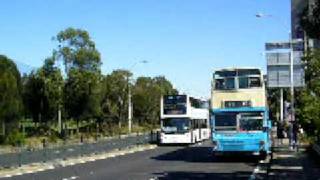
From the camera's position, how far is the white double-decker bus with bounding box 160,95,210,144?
176ft

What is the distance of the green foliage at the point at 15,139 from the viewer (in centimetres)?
5731

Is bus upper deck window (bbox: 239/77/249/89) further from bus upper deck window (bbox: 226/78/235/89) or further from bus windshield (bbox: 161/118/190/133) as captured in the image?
bus windshield (bbox: 161/118/190/133)

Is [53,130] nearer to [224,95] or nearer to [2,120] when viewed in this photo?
[2,120]

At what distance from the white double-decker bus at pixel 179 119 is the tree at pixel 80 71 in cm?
1578

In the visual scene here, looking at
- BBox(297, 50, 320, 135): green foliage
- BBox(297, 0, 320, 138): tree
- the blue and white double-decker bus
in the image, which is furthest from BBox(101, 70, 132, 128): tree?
BBox(297, 50, 320, 135): green foliage

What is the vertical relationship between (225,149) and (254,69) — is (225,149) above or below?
below

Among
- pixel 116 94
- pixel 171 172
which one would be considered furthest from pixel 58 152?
pixel 116 94

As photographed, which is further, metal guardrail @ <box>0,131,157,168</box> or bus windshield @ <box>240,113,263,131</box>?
bus windshield @ <box>240,113,263,131</box>

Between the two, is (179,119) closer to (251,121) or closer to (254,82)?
(254,82)

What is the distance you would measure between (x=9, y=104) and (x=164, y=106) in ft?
43.8

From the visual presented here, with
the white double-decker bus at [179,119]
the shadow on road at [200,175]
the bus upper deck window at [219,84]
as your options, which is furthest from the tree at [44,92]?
the shadow on road at [200,175]

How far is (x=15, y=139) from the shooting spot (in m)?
57.5

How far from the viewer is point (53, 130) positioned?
73625mm

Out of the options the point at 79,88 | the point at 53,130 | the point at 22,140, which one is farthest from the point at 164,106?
the point at 53,130
